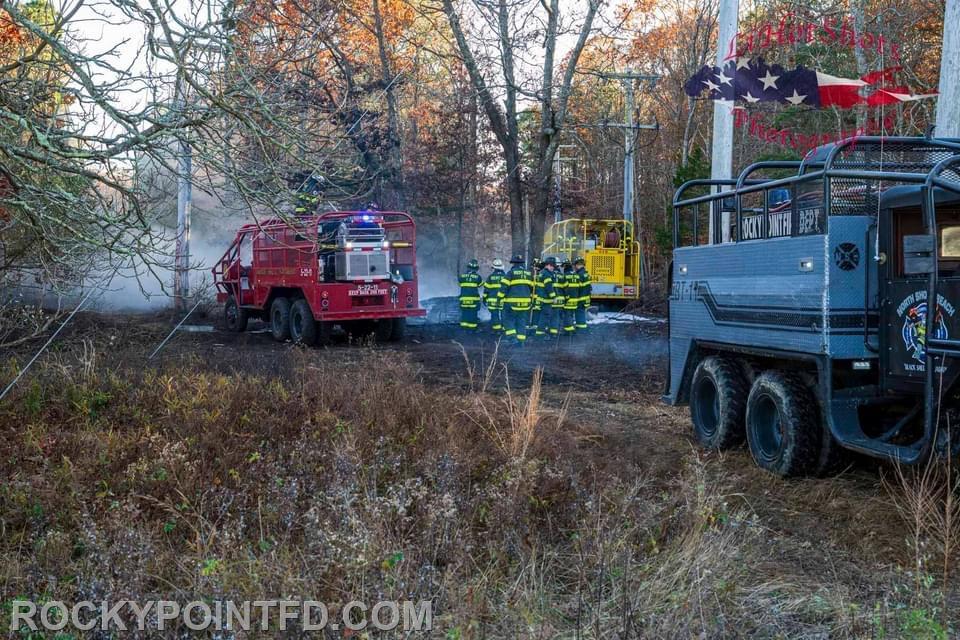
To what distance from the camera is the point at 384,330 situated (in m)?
18.3

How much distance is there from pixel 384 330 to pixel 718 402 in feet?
35.6

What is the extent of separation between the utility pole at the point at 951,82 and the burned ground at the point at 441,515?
3.95 meters

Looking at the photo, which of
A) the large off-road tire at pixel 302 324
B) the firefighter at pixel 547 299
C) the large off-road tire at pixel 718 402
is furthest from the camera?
the firefighter at pixel 547 299

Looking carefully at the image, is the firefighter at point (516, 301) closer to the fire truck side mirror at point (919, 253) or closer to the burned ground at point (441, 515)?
the burned ground at point (441, 515)

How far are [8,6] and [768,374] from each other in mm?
5936

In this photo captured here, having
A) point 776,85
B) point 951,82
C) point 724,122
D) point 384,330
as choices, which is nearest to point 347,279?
point 384,330

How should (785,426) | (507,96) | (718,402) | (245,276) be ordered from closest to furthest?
(785,426), (718,402), (245,276), (507,96)

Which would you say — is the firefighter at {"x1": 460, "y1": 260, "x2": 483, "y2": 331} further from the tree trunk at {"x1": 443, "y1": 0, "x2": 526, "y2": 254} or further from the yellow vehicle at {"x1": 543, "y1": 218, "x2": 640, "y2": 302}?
the yellow vehicle at {"x1": 543, "y1": 218, "x2": 640, "y2": 302}

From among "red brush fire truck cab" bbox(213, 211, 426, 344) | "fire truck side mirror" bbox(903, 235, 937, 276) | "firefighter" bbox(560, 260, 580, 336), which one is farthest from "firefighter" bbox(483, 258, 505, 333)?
"fire truck side mirror" bbox(903, 235, 937, 276)

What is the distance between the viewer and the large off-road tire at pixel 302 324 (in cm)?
1730

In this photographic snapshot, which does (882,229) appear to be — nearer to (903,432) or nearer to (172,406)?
(903,432)

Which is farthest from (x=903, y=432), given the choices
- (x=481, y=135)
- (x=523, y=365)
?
(x=481, y=135)

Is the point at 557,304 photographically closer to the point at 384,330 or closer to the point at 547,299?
the point at 547,299

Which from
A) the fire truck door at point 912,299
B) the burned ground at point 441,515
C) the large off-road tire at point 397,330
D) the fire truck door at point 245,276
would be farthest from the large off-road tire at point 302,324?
the fire truck door at point 912,299
